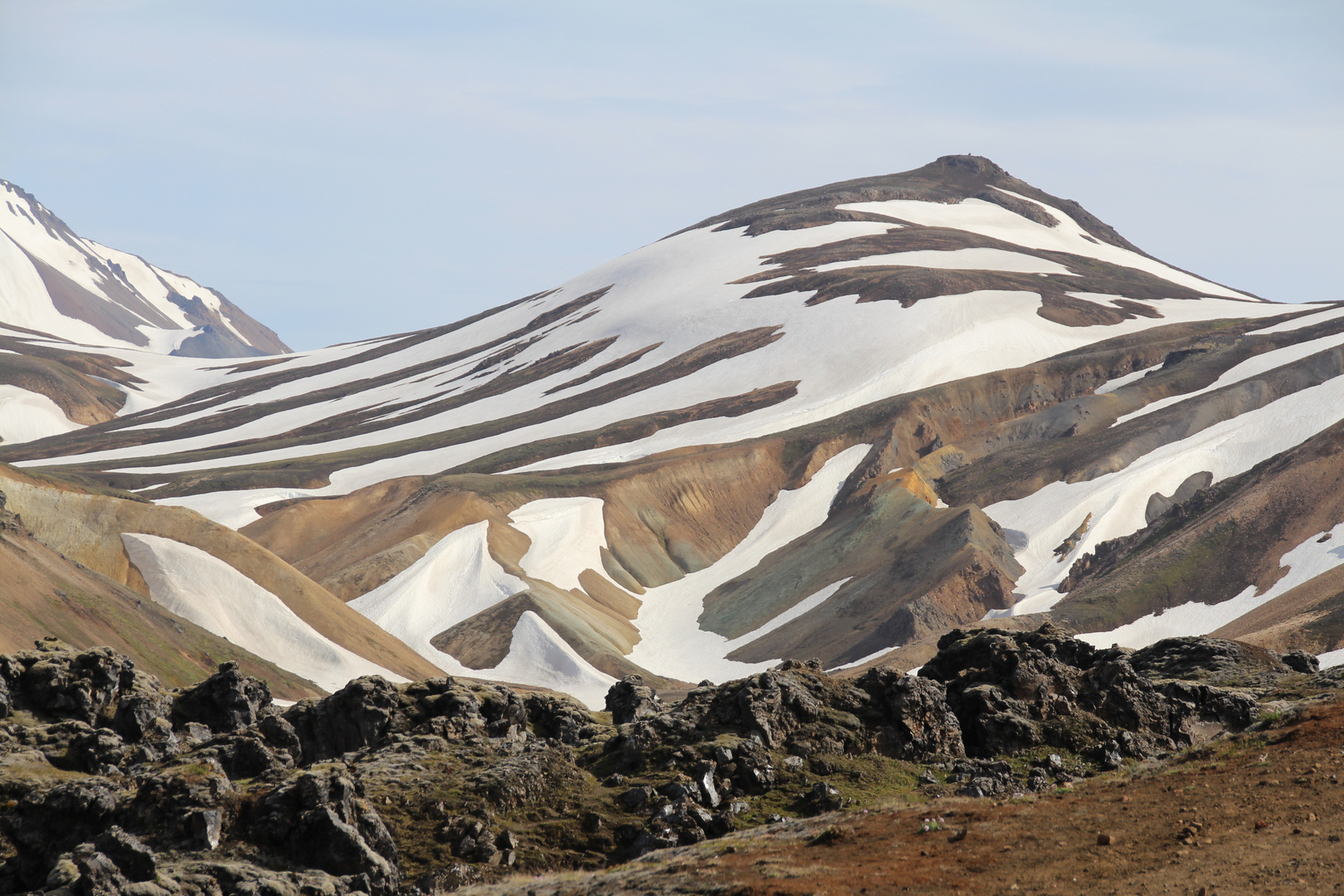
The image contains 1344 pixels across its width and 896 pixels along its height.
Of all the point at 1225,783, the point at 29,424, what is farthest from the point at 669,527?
the point at 29,424

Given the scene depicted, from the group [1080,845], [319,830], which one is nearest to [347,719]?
[319,830]

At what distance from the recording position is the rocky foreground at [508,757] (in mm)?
21531

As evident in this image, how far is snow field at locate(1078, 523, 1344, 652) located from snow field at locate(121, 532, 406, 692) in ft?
142

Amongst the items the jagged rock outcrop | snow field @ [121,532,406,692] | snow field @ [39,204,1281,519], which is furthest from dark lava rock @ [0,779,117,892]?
snow field @ [39,204,1281,519]

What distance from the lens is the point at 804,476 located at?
115m

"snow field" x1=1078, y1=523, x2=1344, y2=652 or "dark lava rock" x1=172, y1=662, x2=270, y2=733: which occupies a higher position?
"dark lava rock" x1=172, y1=662, x2=270, y2=733

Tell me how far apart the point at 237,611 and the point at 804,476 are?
6160cm

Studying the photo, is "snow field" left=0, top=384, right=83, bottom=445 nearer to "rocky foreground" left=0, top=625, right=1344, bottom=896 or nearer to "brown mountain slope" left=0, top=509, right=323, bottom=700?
"brown mountain slope" left=0, top=509, right=323, bottom=700

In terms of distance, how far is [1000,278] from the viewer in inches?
6398

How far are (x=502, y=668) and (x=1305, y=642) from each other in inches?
1834

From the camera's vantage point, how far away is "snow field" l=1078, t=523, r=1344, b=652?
70125 mm

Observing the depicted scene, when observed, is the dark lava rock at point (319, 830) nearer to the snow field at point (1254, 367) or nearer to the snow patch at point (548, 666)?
the snow patch at point (548, 666)

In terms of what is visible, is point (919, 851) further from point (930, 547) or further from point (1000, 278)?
point (1000, 278)

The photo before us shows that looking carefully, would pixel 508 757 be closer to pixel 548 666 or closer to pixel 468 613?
pixel 548 666
